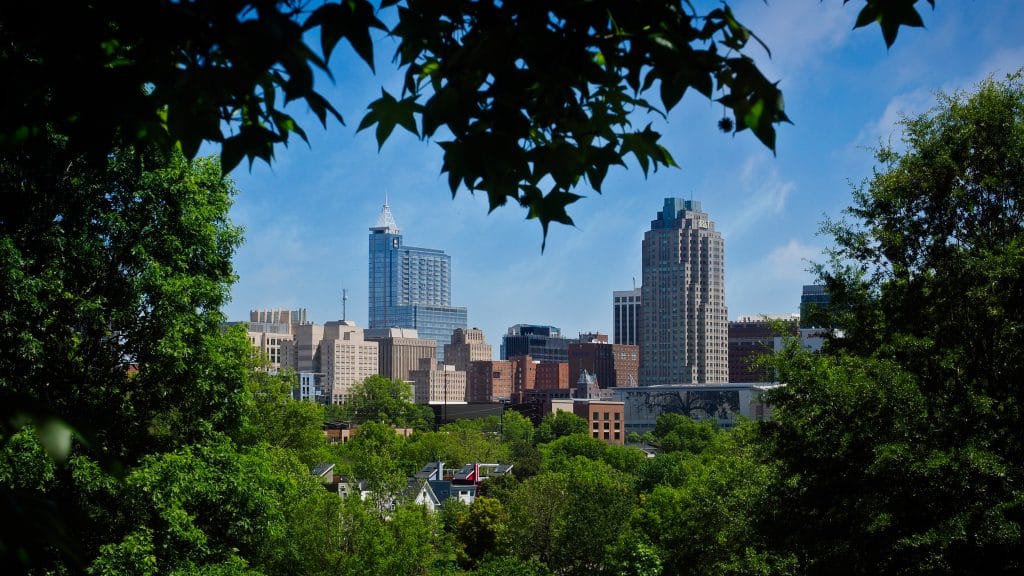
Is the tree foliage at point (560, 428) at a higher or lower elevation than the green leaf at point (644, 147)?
lower

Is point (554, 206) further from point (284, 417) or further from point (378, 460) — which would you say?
point (284, 417)

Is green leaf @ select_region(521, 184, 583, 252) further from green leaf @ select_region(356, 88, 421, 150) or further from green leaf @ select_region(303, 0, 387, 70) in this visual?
green leaf @ select_region(303, 0, 387, 70)

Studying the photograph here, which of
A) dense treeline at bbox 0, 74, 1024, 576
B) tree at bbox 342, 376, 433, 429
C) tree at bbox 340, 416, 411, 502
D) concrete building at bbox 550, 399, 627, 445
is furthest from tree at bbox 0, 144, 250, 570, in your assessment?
concrete building at bbox 550, 399, 627, 445

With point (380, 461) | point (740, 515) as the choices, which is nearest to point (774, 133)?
point (740, 515)

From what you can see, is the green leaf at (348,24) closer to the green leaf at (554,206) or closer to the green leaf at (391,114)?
the green leaf at (391,114)

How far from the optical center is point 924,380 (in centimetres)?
1906

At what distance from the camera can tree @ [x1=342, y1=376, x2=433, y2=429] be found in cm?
15438

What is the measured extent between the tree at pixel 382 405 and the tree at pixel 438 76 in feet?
488

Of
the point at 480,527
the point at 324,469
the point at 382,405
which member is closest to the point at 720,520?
the point at 480,527

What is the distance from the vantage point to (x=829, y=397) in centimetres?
1848

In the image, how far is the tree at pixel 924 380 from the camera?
16.5 meters

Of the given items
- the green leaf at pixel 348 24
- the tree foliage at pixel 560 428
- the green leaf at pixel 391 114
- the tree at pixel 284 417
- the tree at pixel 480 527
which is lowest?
the tree at pixel 480 527

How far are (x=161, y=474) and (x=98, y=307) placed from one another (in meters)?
3.14

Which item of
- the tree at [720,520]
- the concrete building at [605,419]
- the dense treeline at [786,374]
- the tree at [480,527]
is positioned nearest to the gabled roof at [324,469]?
the tree at [480,527]
